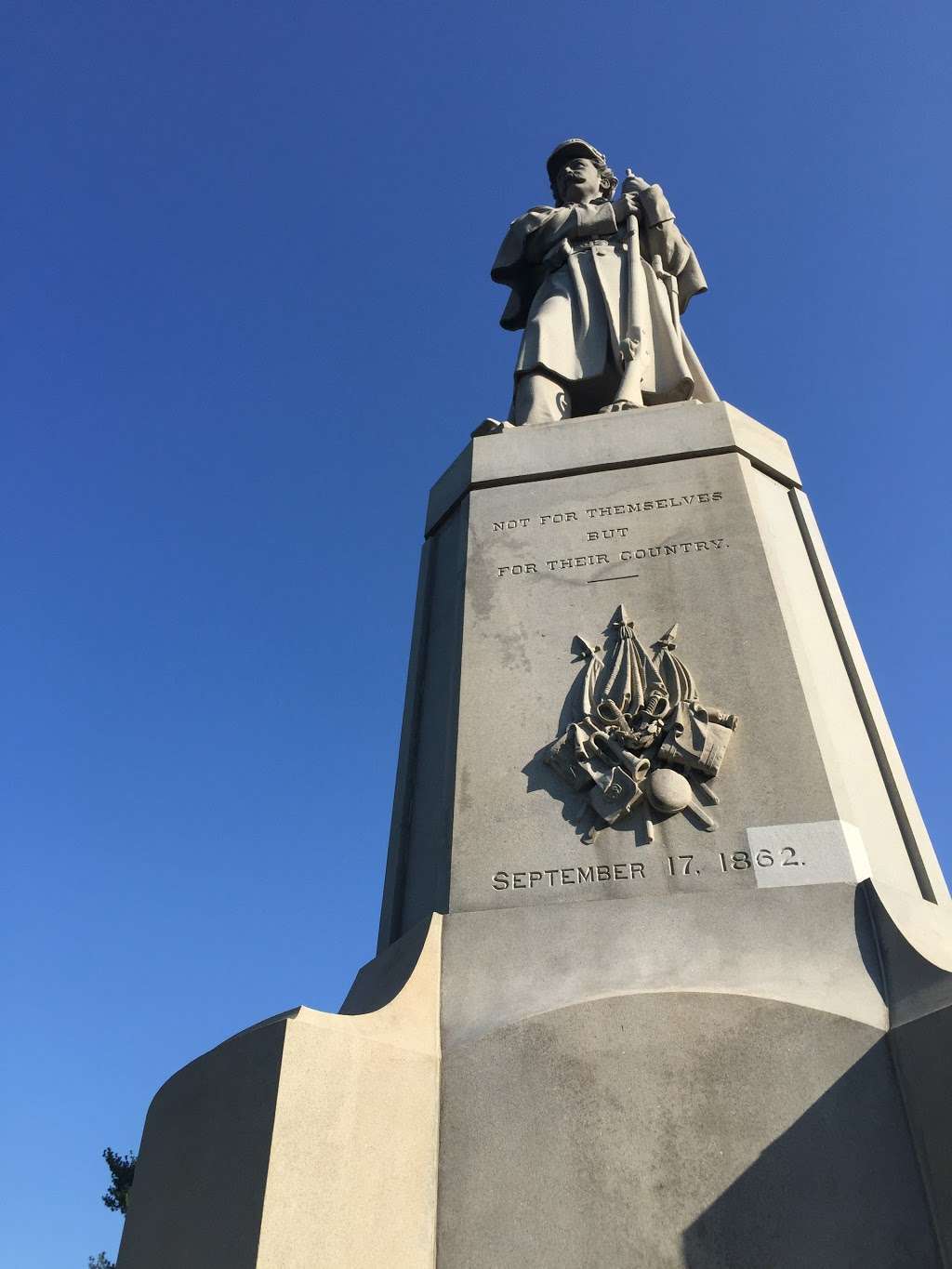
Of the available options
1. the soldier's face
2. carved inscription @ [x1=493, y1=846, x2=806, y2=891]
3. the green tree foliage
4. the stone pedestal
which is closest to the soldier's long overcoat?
the soldier's face

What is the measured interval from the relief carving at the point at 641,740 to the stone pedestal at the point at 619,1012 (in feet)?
0.15

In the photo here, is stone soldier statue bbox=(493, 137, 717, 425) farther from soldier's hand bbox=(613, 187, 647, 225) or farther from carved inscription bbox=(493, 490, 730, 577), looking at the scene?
carved inscription bbox=(493, 490, 730, 577)

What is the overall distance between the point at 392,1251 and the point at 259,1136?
28.9 inches

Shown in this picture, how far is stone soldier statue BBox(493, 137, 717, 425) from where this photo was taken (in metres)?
9.42

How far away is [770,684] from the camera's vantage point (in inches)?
239

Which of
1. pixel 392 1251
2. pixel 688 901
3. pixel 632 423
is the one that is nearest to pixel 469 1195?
pixel 392 1251

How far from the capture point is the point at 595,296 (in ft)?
33.7

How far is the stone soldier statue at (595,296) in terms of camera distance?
9422mm

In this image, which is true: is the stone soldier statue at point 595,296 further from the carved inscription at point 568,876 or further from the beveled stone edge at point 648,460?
the carved inscription at point 568,876

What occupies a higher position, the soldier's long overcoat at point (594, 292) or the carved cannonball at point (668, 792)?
the soldier's long overcoat at point (594, 292)

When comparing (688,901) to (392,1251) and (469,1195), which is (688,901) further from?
(392,1251)

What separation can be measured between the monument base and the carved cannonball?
570mm

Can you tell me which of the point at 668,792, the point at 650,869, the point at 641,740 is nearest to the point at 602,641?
the point at 641,740

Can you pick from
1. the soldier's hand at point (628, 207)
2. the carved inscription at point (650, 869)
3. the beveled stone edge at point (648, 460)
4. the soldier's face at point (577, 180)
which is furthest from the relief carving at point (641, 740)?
the soldier's face at point (577, 180)
